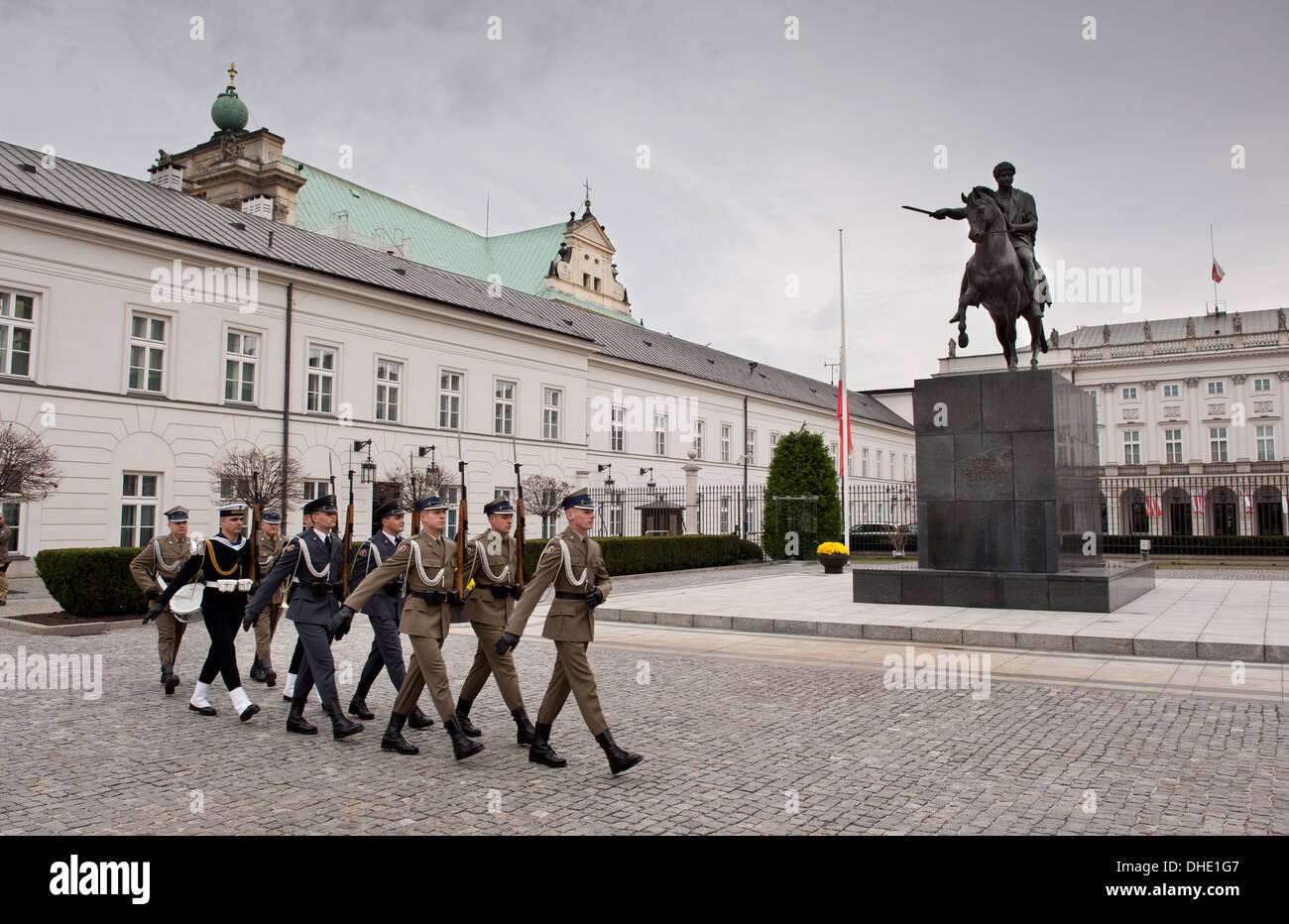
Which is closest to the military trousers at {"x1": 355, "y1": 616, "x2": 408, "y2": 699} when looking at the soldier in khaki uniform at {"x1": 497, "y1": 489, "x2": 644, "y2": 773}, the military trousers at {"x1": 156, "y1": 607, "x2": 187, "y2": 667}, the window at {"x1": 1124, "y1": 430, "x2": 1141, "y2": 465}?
the soldier in khaki uniform at {"x1": 497, "y1": 489, "x2": 644, "y2": 773}

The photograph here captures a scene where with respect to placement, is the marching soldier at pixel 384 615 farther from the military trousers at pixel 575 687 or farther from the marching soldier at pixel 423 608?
Result: the military trousers at pixel 575 687

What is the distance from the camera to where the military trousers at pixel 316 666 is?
6.88 meters

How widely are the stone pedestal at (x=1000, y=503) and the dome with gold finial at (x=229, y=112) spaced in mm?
60624

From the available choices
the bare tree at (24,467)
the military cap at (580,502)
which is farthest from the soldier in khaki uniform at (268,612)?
the bare tree at (24,467)

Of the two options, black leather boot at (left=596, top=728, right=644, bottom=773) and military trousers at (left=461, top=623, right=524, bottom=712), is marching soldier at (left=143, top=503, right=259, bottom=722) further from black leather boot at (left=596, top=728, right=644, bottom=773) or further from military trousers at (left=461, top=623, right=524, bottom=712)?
black leather boot at (left=596, top=728, right=644, bottom=773)

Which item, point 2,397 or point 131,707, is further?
point 2,397

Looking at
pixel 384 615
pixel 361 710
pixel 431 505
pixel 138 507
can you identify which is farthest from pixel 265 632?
pixel 138 507

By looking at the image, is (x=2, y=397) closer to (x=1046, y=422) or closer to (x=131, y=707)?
(x=131, y=707)

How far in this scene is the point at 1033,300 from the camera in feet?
48.1

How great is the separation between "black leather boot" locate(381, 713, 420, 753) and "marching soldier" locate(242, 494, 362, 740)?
47cm

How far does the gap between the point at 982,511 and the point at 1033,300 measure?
378 centimetres

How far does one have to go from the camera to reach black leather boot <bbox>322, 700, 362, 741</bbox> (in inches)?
262

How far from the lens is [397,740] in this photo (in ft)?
20.6
